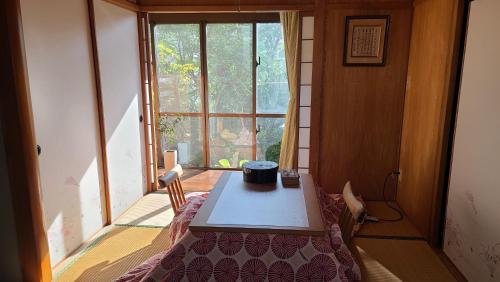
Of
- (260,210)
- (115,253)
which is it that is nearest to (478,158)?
(260,210)

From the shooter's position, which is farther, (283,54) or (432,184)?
(283,54)

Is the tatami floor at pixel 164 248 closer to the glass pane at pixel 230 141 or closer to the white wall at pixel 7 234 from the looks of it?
the white wall at pixel 7 234

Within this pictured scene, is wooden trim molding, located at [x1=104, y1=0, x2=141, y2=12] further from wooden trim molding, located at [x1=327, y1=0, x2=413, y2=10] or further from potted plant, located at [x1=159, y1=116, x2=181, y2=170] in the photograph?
wooden trim molding, located at [x1=327, y1=0, x2=413, y2=10]

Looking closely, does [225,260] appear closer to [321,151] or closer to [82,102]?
[82,102]

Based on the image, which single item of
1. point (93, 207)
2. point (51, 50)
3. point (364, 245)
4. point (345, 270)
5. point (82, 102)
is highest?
point (51, 50)

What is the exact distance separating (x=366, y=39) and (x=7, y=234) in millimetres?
3430

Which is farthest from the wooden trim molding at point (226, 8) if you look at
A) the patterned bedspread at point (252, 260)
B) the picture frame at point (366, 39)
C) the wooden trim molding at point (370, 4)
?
the patterned bedspread at point (252, 260)

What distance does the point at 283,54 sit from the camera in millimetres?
4590

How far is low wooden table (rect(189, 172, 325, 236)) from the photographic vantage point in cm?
158

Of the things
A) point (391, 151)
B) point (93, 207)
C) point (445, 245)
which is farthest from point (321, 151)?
point (93, 207)

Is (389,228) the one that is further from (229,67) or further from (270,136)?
(229,67)

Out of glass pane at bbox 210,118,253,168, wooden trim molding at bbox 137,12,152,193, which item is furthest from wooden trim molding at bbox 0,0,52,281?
glass pane at bbox 210,118,253,168

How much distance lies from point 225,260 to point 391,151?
2747mm

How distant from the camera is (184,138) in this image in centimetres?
512
